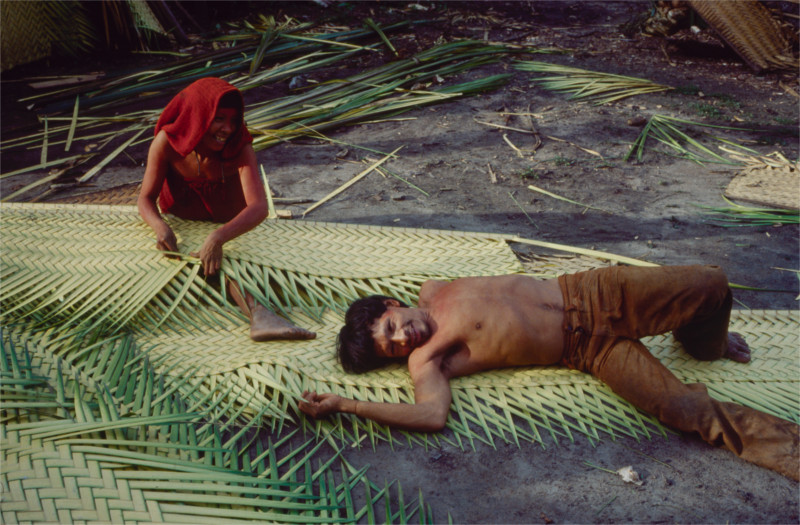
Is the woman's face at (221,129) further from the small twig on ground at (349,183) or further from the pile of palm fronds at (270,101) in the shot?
the pile of palm fronds at (270,101)

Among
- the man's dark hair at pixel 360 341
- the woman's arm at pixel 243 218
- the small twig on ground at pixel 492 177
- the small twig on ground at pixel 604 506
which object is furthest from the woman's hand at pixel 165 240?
the small twig on ground at pixel 492 177

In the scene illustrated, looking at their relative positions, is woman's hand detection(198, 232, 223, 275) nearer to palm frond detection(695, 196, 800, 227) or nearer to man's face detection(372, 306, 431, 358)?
man's face detection(372, 306, 431, 358)

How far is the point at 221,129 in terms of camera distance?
245 centimetres

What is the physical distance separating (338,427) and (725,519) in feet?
3.54

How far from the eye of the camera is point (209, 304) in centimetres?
237

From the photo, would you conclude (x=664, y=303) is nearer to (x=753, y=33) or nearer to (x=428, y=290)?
(x=428, y=290)

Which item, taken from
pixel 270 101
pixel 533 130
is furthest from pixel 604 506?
pixel 270 101

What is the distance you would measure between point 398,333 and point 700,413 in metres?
0.94

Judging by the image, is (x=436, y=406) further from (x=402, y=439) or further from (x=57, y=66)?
(x=57, y=66)

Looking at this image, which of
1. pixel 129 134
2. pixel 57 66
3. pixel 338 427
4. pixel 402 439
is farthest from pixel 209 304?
pixel 57 66

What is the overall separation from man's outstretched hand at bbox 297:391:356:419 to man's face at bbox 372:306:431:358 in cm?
26

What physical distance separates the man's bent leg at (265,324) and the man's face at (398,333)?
0.94 ft

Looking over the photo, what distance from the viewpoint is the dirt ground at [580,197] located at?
1.74 m

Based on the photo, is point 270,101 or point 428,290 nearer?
point 428,290
